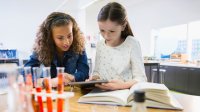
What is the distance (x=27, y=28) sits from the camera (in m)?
5.48

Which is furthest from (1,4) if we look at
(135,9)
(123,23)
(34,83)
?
(34,83)

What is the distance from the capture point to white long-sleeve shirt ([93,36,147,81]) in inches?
43.0

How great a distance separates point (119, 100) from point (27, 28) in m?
5.42

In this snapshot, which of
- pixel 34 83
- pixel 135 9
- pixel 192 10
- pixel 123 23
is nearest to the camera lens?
pixel 34 83

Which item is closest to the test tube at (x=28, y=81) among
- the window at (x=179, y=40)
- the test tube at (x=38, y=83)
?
the test tube at (x=38, y=83)

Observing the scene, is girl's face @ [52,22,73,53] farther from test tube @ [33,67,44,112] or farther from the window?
the window

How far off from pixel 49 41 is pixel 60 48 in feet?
0.28

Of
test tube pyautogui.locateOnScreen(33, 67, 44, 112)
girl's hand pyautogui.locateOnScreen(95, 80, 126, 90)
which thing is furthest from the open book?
test tube pyautogui.locateOnScreen(33, 67, 44, 112)

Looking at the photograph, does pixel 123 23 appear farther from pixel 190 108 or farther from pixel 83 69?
pixel 190 108

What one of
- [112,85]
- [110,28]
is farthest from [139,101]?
[110,28]

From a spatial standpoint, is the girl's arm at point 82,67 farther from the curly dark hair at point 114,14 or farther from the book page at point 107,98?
the book page at point 107,98

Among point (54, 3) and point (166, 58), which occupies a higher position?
point (54, 3)

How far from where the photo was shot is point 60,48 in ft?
3.85

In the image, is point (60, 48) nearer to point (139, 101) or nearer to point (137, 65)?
point (137, 65)
